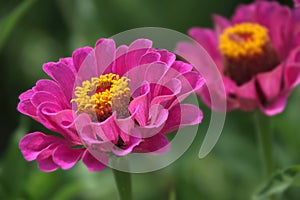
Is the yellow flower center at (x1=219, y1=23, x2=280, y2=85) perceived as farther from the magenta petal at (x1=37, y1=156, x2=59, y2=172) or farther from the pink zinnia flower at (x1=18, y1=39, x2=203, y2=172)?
the magenta petal at (x1=37, y1=156, x2=59, y2=172)

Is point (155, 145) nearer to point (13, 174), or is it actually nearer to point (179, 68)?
point (179, 68)

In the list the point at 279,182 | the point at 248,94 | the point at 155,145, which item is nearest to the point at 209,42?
the point at 248,94

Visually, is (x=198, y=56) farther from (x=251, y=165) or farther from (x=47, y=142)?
(x=47, y=142)

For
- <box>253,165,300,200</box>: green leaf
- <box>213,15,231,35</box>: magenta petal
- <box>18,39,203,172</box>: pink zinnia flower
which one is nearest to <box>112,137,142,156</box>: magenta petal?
<box>18,39,203,172</box>: pink zinnia flower

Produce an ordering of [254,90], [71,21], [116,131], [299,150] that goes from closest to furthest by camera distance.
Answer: [116,131] → [254,90] → [299,150] → [71,21]

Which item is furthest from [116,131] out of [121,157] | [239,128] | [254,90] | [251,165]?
[239,128]

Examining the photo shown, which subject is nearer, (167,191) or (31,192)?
(31,192)

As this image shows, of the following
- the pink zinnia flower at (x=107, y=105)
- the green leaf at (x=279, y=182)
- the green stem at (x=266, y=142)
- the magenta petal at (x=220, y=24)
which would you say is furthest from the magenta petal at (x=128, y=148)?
the magenta petal at (x=220, y=24)

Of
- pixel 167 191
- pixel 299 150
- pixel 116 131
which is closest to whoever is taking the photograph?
pixel 116 131
